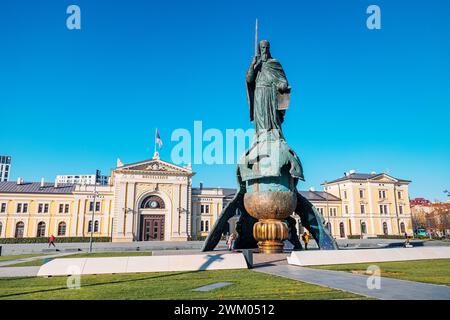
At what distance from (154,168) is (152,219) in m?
8.28

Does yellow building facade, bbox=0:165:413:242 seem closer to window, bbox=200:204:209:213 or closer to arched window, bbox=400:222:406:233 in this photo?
window, bbox=200:204:209:213

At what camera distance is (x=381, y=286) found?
811 centimetres

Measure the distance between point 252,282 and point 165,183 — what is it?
47128 millimetres

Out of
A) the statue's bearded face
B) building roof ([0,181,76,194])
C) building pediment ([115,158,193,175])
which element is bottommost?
building roof ([0,181,76,194])

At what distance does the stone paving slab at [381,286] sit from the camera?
22.6 feet

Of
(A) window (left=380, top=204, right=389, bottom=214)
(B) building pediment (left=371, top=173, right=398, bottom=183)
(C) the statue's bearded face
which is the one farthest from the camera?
(B) building pediment (left=371, top=173, right=398, bottom=183)

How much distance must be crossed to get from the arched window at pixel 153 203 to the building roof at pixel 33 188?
13297 millimetres

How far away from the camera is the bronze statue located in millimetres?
15133

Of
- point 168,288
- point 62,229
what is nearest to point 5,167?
point 62,229

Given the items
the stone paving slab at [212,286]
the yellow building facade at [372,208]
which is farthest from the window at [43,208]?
the stone paving slab at [212,286]

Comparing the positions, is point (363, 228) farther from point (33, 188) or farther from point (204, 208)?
point (33, 188)

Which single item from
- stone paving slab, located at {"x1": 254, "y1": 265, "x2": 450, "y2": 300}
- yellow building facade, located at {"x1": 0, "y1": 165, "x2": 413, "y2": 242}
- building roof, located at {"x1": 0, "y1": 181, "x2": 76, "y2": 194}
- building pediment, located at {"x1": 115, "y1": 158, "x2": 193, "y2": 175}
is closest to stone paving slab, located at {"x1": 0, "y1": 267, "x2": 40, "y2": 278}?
stone paving slab, located at {"x1": 254, "y1": 265, "x2": 450, "y2": 300}

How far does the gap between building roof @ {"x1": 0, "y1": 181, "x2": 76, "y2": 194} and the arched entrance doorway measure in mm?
13677
